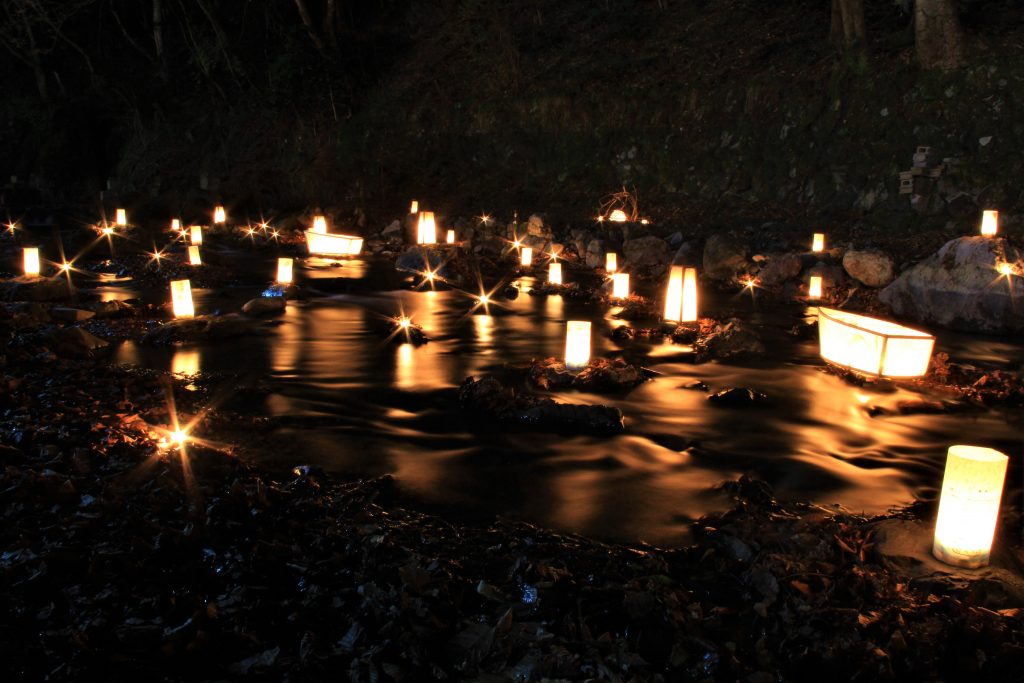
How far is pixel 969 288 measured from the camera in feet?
38.3

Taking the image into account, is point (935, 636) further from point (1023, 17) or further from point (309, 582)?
point (1023, 17)

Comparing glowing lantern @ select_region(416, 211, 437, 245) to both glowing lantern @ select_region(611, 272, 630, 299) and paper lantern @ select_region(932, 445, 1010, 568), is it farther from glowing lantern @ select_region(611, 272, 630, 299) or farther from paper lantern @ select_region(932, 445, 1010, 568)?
paper lantern @ select_region(932, 445, 1010, 568)

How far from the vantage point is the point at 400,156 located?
29.4m

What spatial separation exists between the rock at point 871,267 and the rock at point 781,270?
1.00m

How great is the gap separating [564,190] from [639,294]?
374 inches

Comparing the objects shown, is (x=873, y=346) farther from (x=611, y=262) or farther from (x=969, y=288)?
(x=611, y=262)

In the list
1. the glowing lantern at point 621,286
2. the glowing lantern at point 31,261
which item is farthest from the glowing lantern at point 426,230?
the glowing lantern at point 31,261

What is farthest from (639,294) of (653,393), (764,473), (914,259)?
(764,473)

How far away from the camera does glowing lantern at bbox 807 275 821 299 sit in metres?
13.9

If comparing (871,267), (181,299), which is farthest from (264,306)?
(871,267)

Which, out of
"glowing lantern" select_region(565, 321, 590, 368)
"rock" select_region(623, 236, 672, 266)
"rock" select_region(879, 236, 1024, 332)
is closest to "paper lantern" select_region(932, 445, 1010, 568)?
"glowing lantern" select_region(565, 321, 590, 368)

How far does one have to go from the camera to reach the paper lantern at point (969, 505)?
426cm

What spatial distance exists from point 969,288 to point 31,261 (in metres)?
17.3

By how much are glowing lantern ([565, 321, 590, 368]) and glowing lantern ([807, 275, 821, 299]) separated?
A: 23.8 ft
